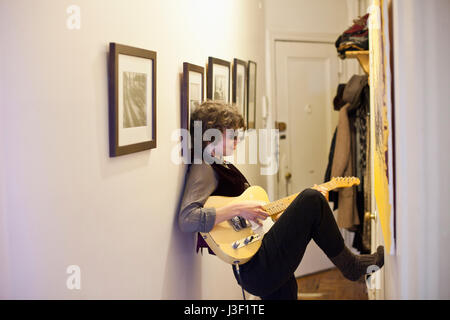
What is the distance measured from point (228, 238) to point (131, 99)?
0.75 meters

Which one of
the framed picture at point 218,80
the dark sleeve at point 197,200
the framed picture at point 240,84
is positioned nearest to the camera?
the dark sleeve at point 197,200

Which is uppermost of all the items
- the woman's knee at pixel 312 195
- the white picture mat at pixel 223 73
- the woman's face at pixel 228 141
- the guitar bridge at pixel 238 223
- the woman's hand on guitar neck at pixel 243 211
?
the white picture mat at pixel 223 73

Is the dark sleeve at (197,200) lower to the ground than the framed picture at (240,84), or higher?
lower

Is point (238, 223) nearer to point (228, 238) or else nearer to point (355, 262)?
point (228, 238)

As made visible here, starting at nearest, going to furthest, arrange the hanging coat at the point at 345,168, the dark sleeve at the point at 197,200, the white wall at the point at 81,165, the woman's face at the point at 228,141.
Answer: the white wall at the point at 81,165, the dark sleeve at the point at 197,200, the woman's face at the point at 228,141, the hanging coat at the point at 345,168

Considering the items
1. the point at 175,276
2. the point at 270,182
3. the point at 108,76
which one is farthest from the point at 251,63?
the point at 108,76

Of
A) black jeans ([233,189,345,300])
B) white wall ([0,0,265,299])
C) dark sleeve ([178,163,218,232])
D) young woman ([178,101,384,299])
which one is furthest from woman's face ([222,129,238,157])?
black jeans ([233,189,345,300])

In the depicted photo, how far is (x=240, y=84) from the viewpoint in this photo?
321 cm

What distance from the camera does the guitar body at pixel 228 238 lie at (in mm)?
2092

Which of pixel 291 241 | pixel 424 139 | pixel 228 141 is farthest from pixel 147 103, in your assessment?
pixel 424 139

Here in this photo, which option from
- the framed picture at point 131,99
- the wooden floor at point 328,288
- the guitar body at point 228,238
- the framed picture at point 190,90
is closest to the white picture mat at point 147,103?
the framed picture at point 131,99

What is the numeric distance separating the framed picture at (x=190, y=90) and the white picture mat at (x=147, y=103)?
1.21 ft

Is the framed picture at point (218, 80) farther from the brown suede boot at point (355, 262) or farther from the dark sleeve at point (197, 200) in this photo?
the brown suede boot at point (355, 262)

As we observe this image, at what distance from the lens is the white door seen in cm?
432
